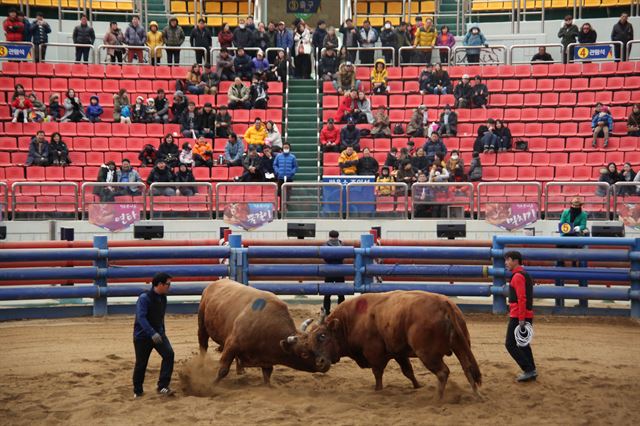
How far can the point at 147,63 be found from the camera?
30.6m

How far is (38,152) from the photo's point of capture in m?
25.2

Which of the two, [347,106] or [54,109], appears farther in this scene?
[347,106]

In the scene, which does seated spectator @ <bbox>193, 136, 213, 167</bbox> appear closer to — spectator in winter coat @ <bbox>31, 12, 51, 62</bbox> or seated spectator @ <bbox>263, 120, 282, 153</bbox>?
seated spectator @ <bbox>263, 120, 282, 153</bbox>

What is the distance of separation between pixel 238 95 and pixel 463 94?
6.57 m

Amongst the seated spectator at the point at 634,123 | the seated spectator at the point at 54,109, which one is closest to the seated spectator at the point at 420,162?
the seated spectator at the point at 634,123

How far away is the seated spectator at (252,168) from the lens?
2409cm

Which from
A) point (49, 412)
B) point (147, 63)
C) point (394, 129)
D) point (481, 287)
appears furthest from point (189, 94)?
point (49, 412)

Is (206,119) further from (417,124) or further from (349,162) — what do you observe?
(417,124)

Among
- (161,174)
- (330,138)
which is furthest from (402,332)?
(330,138)

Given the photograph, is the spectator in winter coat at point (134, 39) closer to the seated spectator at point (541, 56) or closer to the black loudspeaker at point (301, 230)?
the black loudspeaker at point (301, 230)

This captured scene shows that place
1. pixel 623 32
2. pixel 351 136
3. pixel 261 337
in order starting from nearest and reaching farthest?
pixel 261 337
pixel 351 136
pixel 623 32

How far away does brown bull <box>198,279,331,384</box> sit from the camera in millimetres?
11359

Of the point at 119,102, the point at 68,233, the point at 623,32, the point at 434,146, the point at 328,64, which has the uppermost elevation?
the point at 623,32

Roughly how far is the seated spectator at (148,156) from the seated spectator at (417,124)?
7.13 m
